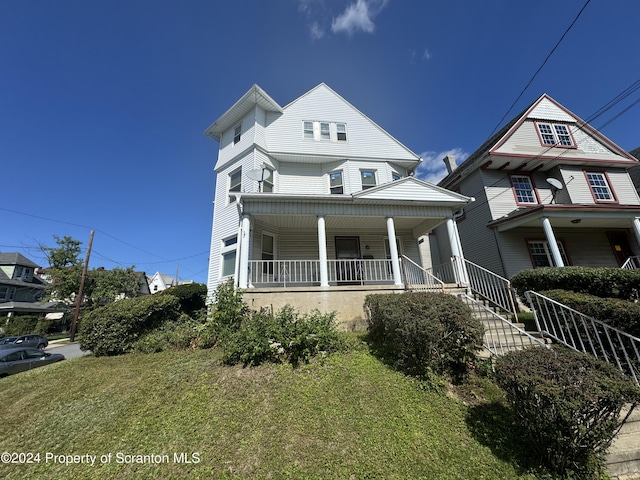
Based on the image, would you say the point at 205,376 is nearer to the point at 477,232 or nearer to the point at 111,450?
the point at 111,450

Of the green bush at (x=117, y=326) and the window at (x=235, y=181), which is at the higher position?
the window at (x=235, y=181)

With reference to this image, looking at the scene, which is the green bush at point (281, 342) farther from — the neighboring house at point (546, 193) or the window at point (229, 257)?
the neighboring house at point (546, 193)

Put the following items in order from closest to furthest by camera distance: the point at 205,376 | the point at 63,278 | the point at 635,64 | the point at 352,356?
the point at 205,376 → the point at 352,356 → the point at 635,64 → the point at 63,278

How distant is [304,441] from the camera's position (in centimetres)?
303

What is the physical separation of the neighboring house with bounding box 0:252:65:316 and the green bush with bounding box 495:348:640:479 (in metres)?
37.3

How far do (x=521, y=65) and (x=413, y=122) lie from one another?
674cm

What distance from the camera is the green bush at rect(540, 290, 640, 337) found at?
4.46 metres

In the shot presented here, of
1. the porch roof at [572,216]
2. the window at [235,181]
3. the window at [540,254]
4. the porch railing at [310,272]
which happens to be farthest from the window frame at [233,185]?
the window at [540,254]

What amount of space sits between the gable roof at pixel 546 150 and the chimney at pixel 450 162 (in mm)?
2168

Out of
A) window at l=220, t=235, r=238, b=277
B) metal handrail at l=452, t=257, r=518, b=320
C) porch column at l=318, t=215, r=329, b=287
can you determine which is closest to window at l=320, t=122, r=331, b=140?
porch column at l=318, t=215, r=329, b=287

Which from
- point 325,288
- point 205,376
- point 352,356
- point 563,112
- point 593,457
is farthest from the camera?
point 563,112

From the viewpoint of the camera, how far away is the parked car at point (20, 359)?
29.5ft

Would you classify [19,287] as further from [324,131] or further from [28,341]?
[324,131]

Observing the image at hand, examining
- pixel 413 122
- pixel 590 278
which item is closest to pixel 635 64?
pixel 590 278
